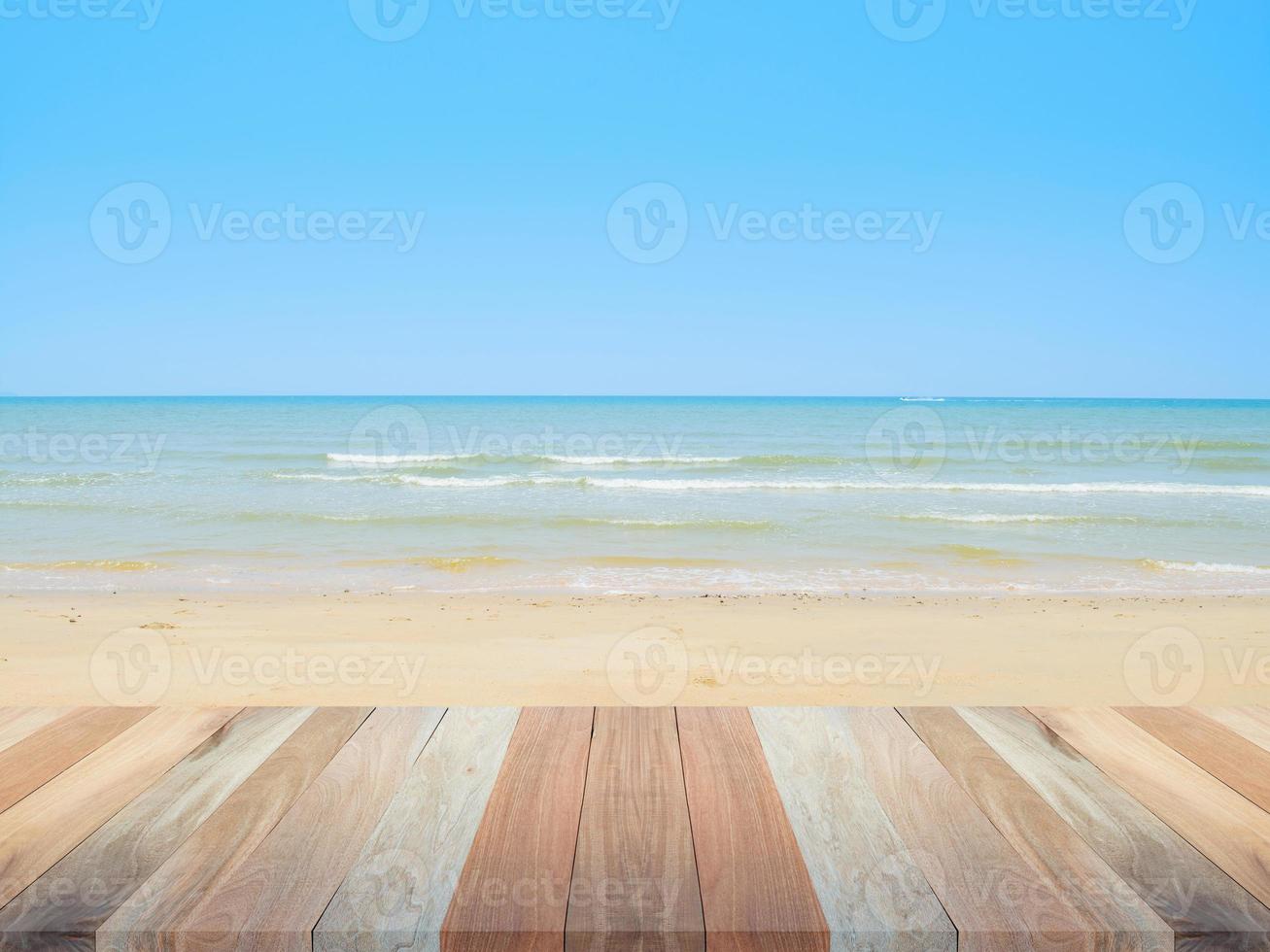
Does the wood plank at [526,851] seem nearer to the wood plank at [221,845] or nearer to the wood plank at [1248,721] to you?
the wood plank at [221,845]

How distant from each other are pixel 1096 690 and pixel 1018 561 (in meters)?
4.68

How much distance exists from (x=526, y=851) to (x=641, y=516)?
11.4m

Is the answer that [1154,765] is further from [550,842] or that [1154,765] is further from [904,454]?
[904,454]

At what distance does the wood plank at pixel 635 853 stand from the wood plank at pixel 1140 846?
696 millimetres

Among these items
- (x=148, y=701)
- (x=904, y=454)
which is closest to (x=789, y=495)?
(x=904, y=454)

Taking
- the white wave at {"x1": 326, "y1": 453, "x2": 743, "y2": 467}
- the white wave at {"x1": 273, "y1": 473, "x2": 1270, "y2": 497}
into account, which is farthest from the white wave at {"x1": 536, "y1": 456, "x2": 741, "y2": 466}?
the white wave at {"x1": 273, "y1": 473, "x2": 1270, "y2": 497}

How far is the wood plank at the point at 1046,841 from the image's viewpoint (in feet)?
4.09

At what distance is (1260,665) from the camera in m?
5.78

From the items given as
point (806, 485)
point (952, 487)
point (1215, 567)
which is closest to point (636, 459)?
point (806, 485)

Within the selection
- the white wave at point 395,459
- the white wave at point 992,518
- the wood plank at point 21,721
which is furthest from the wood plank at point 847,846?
the white wave at point 395,459

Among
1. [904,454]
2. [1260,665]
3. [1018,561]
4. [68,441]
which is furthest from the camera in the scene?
[68,441]

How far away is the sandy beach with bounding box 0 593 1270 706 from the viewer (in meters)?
5.09

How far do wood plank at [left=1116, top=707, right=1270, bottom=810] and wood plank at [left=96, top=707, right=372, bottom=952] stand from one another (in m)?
1.84

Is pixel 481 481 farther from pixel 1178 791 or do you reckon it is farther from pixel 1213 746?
pixel 1178 791
